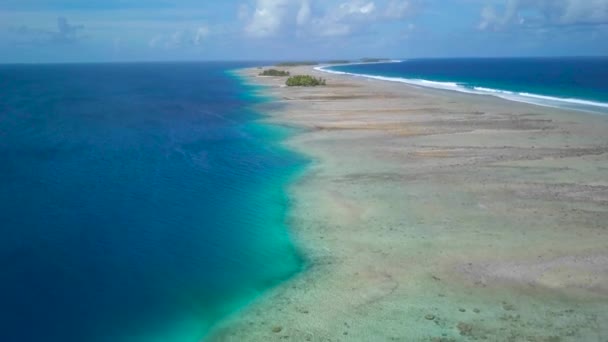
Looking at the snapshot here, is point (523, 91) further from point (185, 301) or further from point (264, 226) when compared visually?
point (185, 301)

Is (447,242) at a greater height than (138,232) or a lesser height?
greater

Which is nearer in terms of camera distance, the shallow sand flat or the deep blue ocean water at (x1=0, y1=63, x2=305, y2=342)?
the shallow sand flat

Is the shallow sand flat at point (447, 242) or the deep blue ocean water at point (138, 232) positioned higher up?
the shallow sand flat at point (447, 242)

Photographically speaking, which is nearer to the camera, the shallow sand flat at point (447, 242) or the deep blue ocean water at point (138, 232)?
the shallow sand flat at point (447, 242)

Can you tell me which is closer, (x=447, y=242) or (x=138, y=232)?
(x=447, y=242)
